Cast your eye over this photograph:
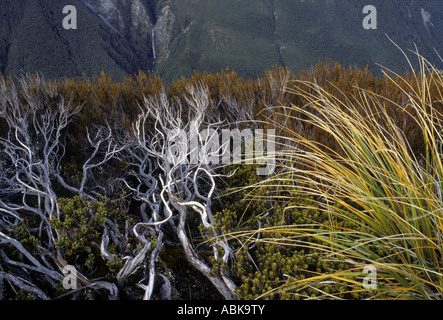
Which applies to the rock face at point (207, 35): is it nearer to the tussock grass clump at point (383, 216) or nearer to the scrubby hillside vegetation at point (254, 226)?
the scrubby hillside vegetation at point (254, 226)

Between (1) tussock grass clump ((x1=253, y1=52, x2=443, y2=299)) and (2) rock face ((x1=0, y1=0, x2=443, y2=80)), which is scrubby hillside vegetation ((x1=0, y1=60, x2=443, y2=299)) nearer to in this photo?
(1) tussock grass clump ((x1=253, y1=52, x2=443, y2=299))

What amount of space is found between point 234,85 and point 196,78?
3.26 ft

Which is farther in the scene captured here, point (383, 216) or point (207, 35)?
point (207, 35)

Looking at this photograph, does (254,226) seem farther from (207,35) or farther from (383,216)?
(207,35)

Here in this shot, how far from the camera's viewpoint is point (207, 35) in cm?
9200

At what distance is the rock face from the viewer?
225ft

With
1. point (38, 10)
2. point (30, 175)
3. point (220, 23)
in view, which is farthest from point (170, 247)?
point (220, 23)

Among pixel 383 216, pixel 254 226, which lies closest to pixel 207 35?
pixel 254 226

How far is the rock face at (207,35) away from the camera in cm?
6850

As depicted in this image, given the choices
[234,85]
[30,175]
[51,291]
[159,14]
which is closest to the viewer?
[51,291]

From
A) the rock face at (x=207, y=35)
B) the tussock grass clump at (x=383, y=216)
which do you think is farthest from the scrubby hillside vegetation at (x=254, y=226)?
the rock face at (x=207, y=35)

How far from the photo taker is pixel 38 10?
72.6 m

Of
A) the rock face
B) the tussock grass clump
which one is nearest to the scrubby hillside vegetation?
the tussock grass clump
